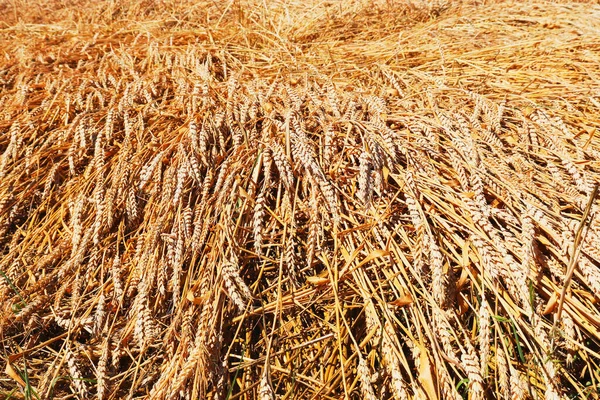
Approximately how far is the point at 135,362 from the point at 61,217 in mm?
760

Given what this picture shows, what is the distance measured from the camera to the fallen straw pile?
1.27 meters

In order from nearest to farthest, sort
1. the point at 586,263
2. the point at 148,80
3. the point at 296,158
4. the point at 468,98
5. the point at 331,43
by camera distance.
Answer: the point at 586,263, the point at 296,158, the point at 468,98, the point at 148,80, the point at 331,43

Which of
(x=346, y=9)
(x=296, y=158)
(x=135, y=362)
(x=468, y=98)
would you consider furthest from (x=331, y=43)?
(x=135, y=362)

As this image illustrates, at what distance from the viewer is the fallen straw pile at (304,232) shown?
127 centimetres

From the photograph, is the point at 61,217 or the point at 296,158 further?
the point at 61,217

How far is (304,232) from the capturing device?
1.61 meters

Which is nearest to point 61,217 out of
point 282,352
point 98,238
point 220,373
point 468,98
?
point 98,238

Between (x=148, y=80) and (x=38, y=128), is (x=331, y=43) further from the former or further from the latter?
(x=38, y=128)

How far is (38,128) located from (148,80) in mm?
567

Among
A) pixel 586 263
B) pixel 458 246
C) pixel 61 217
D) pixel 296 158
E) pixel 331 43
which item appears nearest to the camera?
pixel 586 263

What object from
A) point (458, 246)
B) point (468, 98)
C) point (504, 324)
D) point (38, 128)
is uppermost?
point (38, 128)

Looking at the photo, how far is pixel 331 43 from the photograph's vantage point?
9.41ft

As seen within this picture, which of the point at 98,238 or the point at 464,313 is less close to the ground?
the point at 98,238

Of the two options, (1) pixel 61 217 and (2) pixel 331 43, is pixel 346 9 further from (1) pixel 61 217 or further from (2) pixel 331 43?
(1) pixel 61 217
